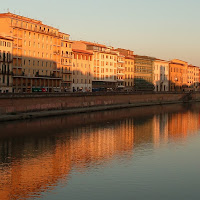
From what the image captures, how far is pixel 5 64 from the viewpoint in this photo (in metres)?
79.6

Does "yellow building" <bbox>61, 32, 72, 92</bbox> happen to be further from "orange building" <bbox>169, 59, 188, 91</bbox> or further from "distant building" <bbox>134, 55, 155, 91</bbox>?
"orange building" <bbox>169, 59, 188, 91</bbox>

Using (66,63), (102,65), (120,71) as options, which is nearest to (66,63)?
(66,63)

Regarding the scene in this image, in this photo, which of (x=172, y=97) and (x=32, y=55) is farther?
(x=172, y=97)

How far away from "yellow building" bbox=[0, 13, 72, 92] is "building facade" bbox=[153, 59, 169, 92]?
5982 cm

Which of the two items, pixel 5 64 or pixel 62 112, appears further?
pixel 5 64

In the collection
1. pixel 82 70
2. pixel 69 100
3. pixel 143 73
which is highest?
pixel 143 73

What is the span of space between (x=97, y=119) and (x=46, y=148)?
2799 centimetres

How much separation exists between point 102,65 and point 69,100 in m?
43.5

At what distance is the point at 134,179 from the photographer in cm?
2898

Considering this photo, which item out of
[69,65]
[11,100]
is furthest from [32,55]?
[11,100]

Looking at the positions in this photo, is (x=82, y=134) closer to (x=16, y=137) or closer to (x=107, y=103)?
(x=16, y=137)

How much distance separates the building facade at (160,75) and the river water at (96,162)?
98.5 metres

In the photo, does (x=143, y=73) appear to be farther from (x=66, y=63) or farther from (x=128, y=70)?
(x=66, y=63)

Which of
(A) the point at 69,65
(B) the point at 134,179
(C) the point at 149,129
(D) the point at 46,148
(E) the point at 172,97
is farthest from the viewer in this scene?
(E) the point at 172,97
